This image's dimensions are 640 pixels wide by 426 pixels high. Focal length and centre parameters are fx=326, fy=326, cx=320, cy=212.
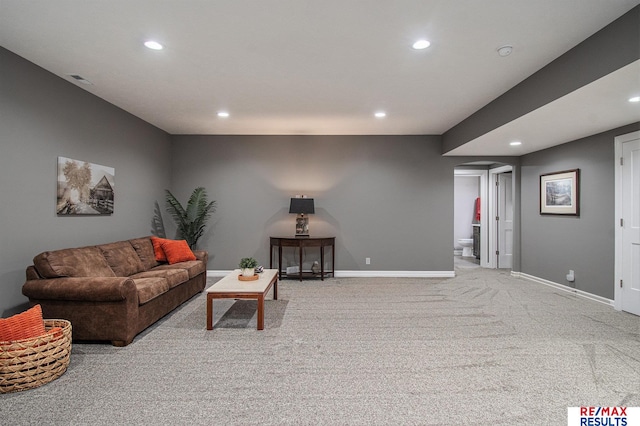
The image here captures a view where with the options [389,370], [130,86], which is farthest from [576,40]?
[130,86]

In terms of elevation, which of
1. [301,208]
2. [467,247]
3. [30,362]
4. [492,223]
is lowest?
[30,362]

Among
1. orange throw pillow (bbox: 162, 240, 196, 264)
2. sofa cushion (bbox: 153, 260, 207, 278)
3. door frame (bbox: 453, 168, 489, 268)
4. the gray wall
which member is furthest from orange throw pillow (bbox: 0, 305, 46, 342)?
door frame (bbox: 453, 168, 489, 268)

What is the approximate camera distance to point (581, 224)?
15.2ft

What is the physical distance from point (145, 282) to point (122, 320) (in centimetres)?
52

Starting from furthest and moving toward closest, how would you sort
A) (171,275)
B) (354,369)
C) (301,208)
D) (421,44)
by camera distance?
(301,208) → (171,275) → (421,44) → (354,369)

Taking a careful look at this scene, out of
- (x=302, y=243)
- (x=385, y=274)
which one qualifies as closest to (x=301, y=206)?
(x=302, y=243)

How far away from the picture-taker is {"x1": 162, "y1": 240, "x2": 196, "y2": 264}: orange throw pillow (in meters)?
4.61

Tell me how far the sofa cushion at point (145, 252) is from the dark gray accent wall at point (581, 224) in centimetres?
601

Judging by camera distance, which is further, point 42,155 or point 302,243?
point 302,243

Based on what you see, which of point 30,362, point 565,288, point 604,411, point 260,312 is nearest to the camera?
point 604,411

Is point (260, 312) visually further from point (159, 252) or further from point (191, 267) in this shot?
point (159, 252)

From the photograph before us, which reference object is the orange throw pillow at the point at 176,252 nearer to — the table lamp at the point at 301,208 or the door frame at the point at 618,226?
the table lamp at the point at 301,208

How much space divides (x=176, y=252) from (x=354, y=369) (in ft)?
→ 10.6

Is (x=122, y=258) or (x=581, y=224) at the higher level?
(x=581, y=224)
